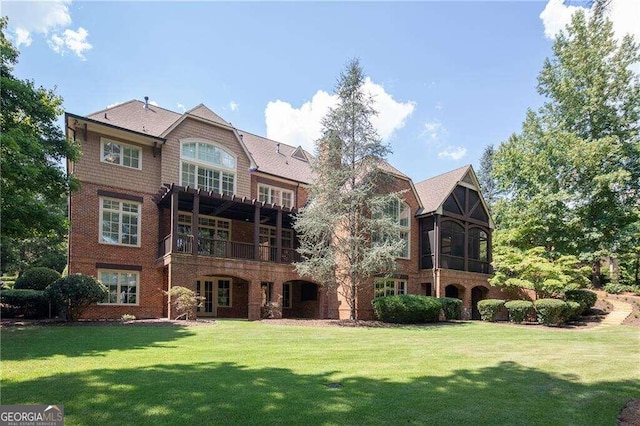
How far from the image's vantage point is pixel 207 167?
68.0 ft

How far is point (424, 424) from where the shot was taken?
4645mm

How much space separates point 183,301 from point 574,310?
61.6 ft

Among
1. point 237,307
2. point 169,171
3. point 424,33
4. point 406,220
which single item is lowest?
point 237,307

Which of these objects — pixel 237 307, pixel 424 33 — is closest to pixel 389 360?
pixel 424 33

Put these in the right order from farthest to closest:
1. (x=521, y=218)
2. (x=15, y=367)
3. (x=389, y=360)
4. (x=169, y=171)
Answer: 1. (x=521, y=218)
2. (x=169, y=171)
3. (x=389, y=360)
4. (x=15, y=367)

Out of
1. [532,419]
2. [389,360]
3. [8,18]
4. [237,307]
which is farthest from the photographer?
[237,307]

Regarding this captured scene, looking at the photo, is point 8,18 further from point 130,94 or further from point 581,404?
point 581,404

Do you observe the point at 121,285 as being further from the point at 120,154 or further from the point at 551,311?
the point at 551,311

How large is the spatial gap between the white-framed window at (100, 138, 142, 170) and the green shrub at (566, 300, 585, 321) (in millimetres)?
21943

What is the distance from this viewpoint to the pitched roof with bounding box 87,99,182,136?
61.6ft

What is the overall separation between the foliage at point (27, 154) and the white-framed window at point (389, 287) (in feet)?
51.3

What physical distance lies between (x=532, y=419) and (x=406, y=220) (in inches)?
783

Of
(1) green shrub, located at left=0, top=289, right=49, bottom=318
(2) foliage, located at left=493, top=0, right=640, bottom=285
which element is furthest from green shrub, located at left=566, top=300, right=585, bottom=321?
(1) green shrub, located at left=0, top=289, right=49, bottom=318

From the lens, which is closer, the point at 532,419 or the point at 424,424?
→ the point at 424,424
